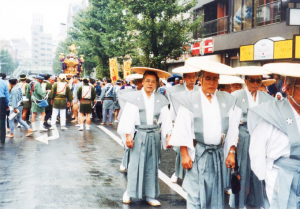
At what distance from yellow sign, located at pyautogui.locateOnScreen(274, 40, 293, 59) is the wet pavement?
7.48 m

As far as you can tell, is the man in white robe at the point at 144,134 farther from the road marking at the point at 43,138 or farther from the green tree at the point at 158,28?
the green tree at the point at 158,28

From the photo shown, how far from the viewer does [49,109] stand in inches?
605

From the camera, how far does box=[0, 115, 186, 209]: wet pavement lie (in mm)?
5727

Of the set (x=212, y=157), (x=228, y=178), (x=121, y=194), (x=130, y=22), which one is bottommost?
(x=121, y=194)

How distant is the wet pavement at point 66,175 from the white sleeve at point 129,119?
1.08m

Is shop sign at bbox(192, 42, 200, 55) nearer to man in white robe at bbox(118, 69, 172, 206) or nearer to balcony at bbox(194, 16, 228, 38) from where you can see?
balcony at bbox(194, 16, 228, 38)

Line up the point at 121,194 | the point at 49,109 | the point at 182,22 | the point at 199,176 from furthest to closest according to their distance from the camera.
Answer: the point at 182,22
the point at 49,109
the point at 121,194
the point at 199,176

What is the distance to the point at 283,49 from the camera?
1524 centimetres

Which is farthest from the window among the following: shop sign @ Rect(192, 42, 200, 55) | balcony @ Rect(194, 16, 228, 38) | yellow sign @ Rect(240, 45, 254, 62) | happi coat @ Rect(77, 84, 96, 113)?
happi coat @ Rect(77, 84, 96, 113)

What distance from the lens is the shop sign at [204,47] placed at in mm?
23544

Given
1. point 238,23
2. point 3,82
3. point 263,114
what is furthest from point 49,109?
point 263,114

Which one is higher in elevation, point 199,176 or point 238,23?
point 238,23

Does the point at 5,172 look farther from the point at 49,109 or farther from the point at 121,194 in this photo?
the point at 49,109

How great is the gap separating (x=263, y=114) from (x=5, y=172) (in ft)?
18.8
